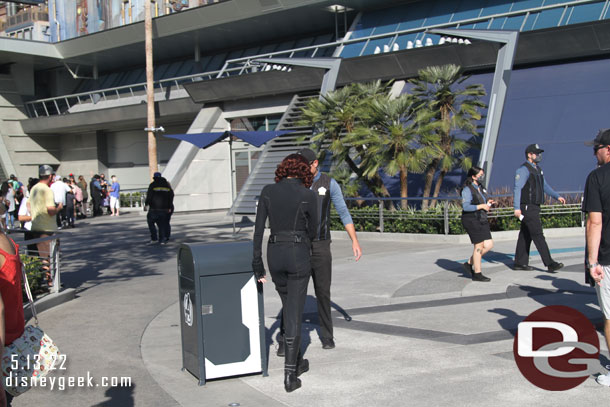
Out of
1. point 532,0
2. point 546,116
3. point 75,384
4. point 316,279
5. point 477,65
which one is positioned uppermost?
point 532,0

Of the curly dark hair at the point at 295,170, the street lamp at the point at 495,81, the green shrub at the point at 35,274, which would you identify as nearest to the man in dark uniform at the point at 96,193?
the street lamp at the point at 495,81

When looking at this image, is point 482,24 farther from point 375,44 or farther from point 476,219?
point 476,219

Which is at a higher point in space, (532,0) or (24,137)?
(532,0)

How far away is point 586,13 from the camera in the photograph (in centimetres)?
2111

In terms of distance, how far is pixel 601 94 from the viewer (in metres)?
19.6

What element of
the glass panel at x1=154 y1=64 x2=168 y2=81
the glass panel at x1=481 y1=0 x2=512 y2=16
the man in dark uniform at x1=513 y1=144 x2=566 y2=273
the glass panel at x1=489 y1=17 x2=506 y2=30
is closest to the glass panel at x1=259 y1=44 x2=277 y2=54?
the glass panel at x1=154 y1=64 x2=168 y2=81

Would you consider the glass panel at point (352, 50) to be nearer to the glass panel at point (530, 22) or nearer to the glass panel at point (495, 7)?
the glass panel at point (495, 7)

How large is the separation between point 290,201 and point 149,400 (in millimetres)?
2026

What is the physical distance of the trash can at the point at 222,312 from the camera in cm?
585

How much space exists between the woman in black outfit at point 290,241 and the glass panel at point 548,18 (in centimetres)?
1839

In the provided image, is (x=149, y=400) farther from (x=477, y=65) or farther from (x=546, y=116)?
(x=477, y=65)

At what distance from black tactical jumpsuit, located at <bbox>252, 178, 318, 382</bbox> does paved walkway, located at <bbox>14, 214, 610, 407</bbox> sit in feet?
2.06

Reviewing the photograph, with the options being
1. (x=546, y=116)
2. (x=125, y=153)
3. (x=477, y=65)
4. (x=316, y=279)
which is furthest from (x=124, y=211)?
(x=316, y=279)

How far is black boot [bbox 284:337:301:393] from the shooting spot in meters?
5.66
